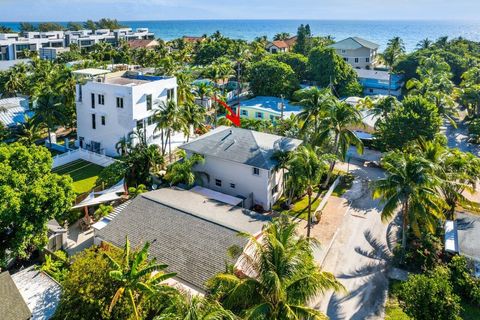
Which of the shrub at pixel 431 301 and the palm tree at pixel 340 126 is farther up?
the palm tree at pixel 340 126

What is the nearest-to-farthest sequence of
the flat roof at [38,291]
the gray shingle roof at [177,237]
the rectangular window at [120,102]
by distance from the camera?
the flat roof at [38,291], the gray shingle roof at [177,237], the rectangular window at [120,102]

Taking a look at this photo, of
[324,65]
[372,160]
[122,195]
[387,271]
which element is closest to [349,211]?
[387,271]

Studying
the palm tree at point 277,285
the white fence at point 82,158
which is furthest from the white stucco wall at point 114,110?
the palm tree at point 277,285

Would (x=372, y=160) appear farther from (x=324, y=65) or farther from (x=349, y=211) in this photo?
(x=324, y=65)

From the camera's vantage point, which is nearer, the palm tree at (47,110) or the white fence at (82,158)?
the white fence at (82,158)

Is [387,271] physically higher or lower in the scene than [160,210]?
lower

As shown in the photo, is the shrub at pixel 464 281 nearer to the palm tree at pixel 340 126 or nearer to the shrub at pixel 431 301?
the shrub at pixel 431 301

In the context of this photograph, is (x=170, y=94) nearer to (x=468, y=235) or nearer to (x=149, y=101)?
(x=149, y=101)
